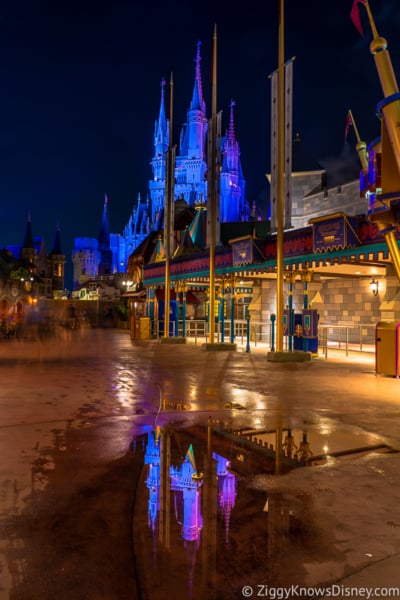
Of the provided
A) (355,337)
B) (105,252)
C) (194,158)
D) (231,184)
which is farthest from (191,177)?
(355,337)

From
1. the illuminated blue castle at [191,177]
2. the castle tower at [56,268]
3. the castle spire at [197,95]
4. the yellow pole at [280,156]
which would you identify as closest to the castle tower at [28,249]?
the castle tower at [56,268]

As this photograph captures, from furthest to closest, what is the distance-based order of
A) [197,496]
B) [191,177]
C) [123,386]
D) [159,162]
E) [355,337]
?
[159,162], [191,177], [355,337], [123,386], [197,496]

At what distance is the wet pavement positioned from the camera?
108 inches

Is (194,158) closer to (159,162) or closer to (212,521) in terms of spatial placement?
(159,162)

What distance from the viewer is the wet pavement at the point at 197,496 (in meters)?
2.74

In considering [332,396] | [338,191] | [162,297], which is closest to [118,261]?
[162,297]

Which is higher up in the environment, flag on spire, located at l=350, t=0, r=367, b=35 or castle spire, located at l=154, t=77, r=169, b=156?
castle spire, located at l=154, t=77, r=169, b=156

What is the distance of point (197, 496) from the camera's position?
3994 millimetres

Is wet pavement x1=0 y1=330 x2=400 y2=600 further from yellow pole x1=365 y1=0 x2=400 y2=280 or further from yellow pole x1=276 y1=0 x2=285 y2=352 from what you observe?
yellow pole x1=276 y1=0 x2=285 y2=352

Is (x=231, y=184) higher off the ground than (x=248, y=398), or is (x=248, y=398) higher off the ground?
(x=231, y=184)

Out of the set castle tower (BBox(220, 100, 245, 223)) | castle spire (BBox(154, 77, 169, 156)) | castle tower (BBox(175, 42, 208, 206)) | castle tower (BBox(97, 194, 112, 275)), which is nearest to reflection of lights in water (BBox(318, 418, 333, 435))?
castle tower (BBox(220, 100, 245, 223))

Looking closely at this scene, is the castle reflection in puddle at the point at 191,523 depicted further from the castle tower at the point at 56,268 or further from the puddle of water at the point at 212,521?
the castle tower at the point at 56,268

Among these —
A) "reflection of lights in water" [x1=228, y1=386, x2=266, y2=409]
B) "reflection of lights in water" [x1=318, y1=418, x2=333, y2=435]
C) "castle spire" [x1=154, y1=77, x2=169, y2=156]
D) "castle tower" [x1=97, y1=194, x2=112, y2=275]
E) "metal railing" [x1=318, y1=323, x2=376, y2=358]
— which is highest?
"castle spire" [x1=154, y1=77, x2=169, y2=156]

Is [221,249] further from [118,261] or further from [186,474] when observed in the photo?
[118,261]
